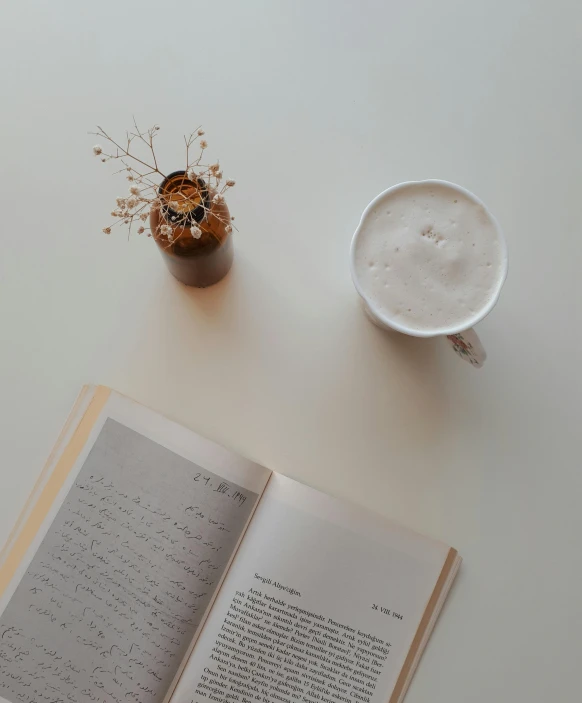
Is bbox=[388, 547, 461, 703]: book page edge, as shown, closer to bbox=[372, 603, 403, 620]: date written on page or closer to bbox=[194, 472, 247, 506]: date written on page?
bbox=[372, 603, 403, 620]: date written on page

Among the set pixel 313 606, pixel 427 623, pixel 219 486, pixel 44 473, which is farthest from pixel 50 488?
pixel 427 623

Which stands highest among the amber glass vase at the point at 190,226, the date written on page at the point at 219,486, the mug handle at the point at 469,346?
the mug handle at the point at 469,346

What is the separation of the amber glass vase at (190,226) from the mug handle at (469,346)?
0.83ft

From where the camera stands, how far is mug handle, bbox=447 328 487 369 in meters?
0.64

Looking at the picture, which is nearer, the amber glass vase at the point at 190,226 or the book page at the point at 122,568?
the amber glass vase at the point at 190,226

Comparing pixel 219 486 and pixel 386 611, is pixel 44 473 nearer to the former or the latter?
pixel 219 486

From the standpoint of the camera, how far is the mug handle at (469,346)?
644mm

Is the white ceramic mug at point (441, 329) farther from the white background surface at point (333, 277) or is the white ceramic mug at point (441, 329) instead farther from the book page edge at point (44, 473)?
the book page edge at point (44, 473)

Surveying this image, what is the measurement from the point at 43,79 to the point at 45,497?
48 centimetres

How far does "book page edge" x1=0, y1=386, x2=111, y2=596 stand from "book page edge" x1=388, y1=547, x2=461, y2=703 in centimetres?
42

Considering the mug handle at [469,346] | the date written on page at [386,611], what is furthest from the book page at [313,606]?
the mug handle at [469,346]

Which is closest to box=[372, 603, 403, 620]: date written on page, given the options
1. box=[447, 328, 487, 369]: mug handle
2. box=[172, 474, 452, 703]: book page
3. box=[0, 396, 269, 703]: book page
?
box=[172, 474, 452, 703]: book page

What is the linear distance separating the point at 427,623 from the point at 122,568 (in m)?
0.34

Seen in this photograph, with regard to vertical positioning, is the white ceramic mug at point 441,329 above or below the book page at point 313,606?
above
